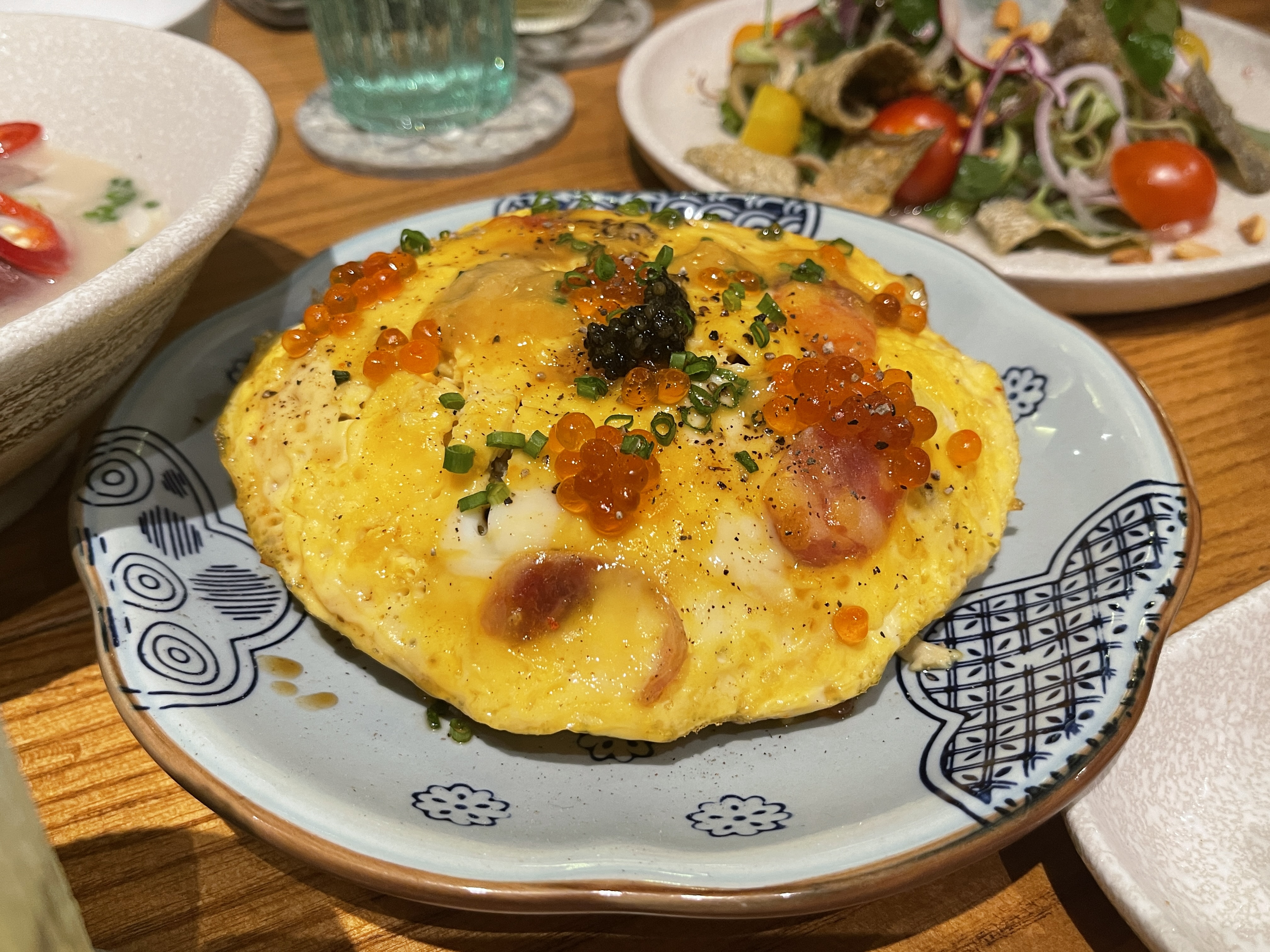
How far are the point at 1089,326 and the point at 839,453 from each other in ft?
6.77

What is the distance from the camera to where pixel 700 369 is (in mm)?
2053

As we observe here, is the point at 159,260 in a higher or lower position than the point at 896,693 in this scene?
higher

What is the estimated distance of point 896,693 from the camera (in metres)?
2.03

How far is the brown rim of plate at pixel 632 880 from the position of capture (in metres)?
1.49

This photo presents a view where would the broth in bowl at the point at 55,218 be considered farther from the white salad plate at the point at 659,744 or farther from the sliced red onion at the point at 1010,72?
the sliced red onion at the point at 1010,72

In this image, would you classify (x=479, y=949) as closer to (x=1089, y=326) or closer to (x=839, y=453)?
(x=839, y=453)

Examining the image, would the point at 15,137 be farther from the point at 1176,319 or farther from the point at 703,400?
the point at 1176,319

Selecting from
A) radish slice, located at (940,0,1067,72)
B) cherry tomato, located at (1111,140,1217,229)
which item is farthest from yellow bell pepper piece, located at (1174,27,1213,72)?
cherry tomato, located at (1111,140,1217,229)

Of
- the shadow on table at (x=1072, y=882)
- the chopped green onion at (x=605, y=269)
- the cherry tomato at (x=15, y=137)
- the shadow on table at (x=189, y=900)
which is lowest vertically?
the shadow on table at (x=1072, y=882)

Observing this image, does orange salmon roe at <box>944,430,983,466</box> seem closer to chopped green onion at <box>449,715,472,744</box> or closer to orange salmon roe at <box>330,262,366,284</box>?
chopped green onion at <box>449,715,472,744</box>

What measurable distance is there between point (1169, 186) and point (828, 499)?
291cm

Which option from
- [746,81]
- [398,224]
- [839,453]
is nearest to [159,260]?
[398,224]

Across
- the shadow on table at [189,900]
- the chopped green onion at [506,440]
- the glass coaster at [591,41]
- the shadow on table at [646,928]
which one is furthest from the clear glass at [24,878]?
the glass coaster at [591,41]

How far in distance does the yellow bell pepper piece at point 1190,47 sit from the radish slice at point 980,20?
0.60 m
